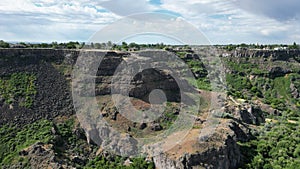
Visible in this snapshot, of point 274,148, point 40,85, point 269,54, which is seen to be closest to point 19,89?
point 40,85

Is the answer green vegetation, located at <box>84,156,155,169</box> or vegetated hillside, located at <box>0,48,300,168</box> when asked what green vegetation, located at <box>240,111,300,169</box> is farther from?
green vegetation, located at <box>84,156,155,169</box>

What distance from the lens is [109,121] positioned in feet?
135

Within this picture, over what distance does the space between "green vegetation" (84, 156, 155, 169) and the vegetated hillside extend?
0.36 ft

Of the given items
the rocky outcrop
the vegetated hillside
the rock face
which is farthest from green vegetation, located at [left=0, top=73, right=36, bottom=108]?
the rocky outcrop

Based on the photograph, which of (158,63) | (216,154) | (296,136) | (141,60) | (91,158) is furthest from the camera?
(158,63)

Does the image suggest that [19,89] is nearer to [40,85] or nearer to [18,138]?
[40,85]

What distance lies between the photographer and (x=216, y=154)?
1353 inches

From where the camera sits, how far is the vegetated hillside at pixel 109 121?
3491cm

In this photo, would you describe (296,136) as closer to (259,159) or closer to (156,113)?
(259,159)

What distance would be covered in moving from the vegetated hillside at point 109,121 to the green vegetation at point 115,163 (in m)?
0.11

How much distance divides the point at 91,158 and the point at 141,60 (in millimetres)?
17915

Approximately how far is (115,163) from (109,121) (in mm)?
6469

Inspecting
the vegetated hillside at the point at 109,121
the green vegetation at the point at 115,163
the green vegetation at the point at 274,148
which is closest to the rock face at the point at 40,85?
the vegetated hillside at the point at 109,121

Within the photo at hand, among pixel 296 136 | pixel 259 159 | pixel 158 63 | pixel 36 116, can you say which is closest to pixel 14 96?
pixel 36 116
